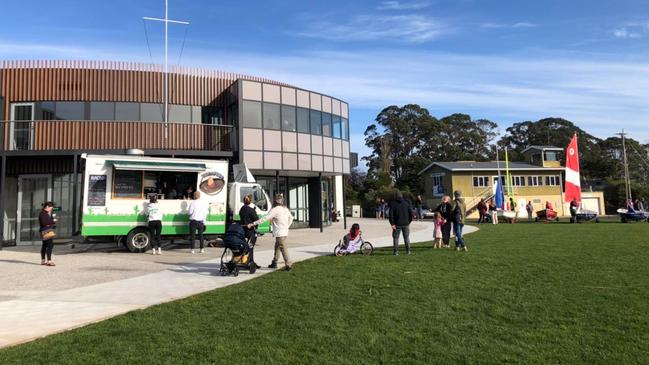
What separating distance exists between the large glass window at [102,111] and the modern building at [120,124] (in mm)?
41

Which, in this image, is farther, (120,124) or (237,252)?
(120,124)

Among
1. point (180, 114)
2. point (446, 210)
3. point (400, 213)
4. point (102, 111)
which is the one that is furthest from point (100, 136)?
point (446, 210)

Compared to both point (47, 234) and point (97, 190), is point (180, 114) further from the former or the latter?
point (47, 234)

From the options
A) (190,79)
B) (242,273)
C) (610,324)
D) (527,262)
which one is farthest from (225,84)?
(610,324)

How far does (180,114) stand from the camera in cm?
2205

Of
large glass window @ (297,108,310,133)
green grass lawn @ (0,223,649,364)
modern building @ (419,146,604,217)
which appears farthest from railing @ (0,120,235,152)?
modern building @ (419,146,604,217)

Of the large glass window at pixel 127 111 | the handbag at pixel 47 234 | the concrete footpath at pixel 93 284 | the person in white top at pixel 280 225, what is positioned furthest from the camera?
the large glass window at pixel 127 111

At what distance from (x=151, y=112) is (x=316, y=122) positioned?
8.13 m

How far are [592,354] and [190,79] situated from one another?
21125 mm

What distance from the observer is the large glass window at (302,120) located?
76.7ft

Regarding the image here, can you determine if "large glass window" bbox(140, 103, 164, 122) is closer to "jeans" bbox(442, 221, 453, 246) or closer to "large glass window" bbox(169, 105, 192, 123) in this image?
"large glass window" bbox(169, 105, 192, 123)

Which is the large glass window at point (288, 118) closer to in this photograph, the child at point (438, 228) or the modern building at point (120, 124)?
the modern building at point (120, 124)

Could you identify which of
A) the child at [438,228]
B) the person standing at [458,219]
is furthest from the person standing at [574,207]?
the person standing at [458,219]

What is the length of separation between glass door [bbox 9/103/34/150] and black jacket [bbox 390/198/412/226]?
622 inches
